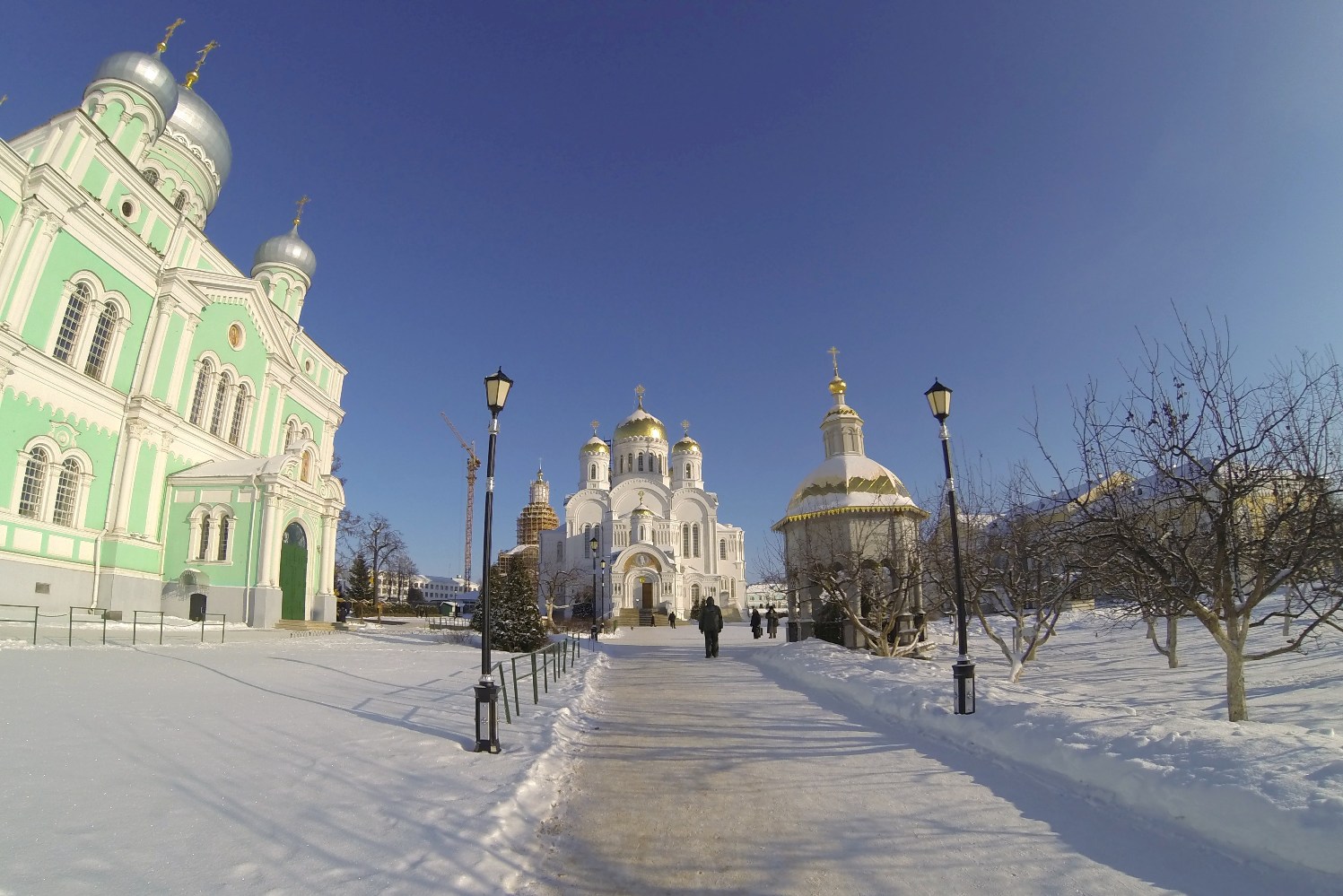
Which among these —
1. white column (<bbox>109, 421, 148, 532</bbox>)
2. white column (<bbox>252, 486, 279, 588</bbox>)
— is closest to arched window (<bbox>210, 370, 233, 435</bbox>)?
white column (<bbox>109, 421, 148, 532</bbox>)

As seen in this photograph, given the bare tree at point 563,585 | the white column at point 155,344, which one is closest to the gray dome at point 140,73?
the white column at point 155,344

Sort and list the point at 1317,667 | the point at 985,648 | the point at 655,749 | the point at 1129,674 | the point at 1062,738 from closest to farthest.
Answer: the point at 1062,738 → the point at 655,749 → the point at 1317,667 → the point at 1129,674 → the point at 985,648

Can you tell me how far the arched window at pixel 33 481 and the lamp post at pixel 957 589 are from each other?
21.6 meters

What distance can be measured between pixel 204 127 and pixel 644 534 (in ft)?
119

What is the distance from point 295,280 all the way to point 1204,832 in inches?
1420

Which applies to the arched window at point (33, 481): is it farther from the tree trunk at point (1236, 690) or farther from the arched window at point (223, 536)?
the tree trunk at point (1236, 690)

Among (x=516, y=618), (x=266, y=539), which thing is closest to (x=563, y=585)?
(x=266, y=539)

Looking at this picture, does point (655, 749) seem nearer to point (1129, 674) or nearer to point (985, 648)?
point (1129, 674)

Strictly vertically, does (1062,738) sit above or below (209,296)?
below

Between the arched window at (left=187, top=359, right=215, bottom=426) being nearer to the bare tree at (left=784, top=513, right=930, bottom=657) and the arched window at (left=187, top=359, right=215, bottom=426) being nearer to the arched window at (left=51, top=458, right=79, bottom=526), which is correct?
the arched window at (left=51, top=458, right=79, bottom=526)

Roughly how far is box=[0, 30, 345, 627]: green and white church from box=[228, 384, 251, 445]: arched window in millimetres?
69

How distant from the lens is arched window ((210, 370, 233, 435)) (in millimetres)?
24969

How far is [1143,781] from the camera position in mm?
4969

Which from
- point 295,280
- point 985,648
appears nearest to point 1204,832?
point 985,648
